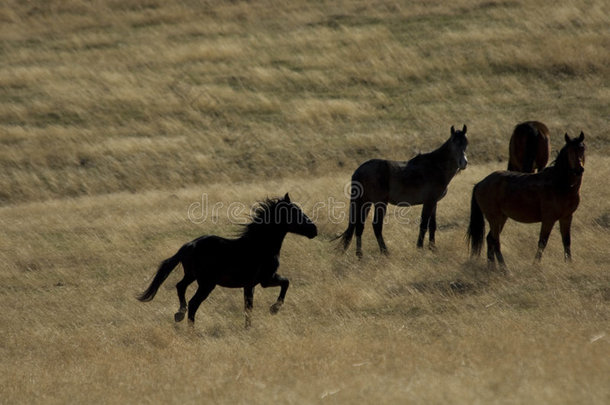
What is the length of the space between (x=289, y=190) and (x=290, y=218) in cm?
772

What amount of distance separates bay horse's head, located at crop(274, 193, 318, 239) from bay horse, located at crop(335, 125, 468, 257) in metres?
2.77

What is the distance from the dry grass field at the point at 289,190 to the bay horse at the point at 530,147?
44.5 inches

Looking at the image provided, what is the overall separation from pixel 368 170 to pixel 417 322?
4183mm

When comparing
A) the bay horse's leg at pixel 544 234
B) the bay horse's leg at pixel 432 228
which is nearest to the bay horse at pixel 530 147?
the bay horse's leg at pixel 432 228

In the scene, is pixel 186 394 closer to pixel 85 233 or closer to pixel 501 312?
pixel 501 312

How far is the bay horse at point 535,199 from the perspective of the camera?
1209cm

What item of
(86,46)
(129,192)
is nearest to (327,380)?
(129,192)

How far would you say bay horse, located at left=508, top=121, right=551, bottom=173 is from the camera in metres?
16.6

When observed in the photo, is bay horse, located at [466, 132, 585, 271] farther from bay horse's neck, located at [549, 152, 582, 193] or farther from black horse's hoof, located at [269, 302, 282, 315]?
black horse's hoof, located at [269, 302, 282, 315]

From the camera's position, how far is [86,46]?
100 ft

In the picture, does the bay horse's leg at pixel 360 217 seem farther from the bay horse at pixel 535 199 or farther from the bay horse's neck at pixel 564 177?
the bay horse's neck at pixel 564 177

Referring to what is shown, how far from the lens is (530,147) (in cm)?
1667

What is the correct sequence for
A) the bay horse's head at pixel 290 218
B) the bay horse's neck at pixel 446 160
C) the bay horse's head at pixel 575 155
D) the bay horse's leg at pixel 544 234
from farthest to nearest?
the bay horse's neck at pixel 446 160 → the bay horse's leg at pixel 544 234 → the bay horse's head at pixel 575 155 → the bay horse's head at pixel 290 218

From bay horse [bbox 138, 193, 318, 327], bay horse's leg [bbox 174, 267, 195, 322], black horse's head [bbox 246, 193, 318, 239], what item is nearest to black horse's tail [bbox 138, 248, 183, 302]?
bay horse [bbox 138, 193, 318, 327]
